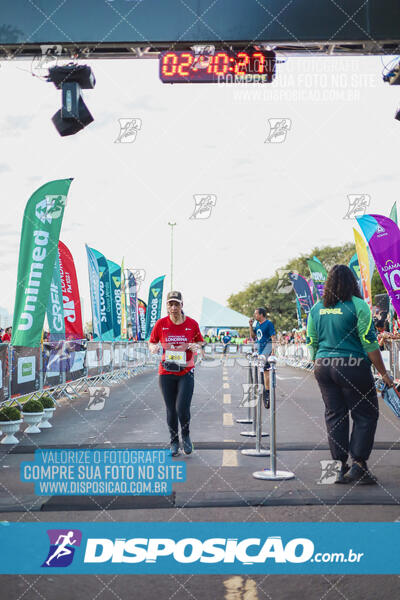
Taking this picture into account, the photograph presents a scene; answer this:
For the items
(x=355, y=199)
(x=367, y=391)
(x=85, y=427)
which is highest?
(x=355, y=199)

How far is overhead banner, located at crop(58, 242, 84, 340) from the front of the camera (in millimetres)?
16134

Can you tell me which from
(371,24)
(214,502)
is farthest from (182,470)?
(371,24)

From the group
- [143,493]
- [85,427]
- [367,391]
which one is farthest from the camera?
[85,427]

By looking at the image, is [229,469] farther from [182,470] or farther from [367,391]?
[367,391]

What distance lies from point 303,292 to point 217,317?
25.9m

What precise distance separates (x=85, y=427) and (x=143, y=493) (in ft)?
15.4

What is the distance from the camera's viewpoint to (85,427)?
10094 mm

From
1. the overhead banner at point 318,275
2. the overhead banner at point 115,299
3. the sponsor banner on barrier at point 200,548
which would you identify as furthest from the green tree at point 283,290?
the sponsor banner on barrier at point 200,548

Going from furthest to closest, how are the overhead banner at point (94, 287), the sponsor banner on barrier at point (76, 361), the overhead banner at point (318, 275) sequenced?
the overhead banner at point (318, 275), the overhead banner at point (94, 287), the sponsor banner on barrier at point (76, 361)

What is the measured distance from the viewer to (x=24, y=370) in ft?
34.6

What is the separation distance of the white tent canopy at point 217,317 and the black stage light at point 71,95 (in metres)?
47.7

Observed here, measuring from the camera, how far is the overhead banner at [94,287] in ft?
66.6

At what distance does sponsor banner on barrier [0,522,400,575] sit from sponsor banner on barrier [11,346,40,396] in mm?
5635

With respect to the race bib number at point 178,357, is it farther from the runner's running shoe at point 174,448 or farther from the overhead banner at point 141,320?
the overhead banner at point 141,320
